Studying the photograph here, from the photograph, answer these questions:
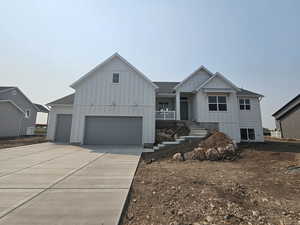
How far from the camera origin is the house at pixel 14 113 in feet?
55.8

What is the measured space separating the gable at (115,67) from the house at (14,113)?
12.3m

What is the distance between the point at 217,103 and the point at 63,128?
48.8 feet

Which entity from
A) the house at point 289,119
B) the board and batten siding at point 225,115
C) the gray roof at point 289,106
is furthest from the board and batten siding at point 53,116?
the house at point 289,119

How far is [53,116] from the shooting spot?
45.5ft

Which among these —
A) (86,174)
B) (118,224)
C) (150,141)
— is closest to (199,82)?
(150,141)

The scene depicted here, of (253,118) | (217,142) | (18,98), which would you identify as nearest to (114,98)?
(217,142)

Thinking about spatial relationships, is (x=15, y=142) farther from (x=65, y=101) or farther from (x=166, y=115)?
(x=166, y=115)

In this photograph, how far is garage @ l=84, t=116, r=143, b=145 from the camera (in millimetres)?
11672

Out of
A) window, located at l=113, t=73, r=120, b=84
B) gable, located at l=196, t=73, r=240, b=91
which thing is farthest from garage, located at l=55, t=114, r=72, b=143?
gable, located at l=196, t=73, r=240, b=91

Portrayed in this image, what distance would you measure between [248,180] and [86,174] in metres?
4.92

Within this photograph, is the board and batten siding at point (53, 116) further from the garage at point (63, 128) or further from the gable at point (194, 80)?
the gable at point (194, 80)

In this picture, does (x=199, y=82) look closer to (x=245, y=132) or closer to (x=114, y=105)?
(x=245, y=132)

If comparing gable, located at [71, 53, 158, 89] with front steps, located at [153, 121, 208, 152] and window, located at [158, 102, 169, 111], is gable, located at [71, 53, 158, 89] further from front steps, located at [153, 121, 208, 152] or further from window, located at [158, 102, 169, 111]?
front steps, located at [153, 121, 208, 152]

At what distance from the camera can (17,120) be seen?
18547 millimetres
